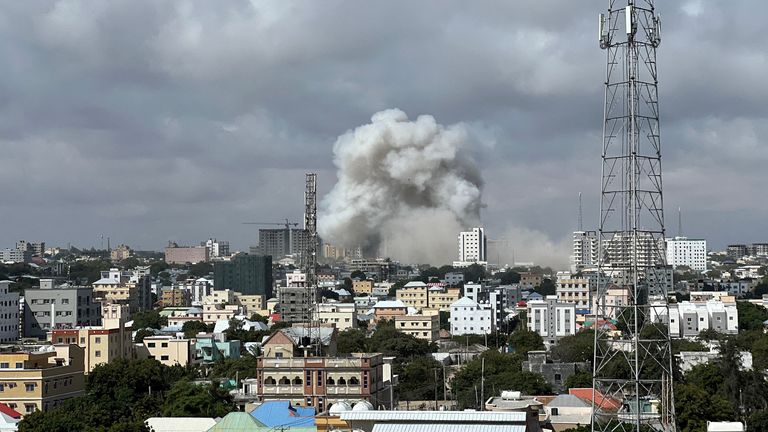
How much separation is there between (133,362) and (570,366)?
13.4 m

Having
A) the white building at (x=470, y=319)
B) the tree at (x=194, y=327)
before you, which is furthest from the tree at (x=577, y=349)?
the tree at (x=194, y=327)

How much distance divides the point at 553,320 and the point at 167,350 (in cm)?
2563

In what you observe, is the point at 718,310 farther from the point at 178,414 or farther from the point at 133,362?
the point at 178,414

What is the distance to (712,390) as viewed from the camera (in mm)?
37188

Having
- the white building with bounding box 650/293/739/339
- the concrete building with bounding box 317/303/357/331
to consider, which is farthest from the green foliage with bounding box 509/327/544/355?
the concrete building with bounding box 317/303/357/331

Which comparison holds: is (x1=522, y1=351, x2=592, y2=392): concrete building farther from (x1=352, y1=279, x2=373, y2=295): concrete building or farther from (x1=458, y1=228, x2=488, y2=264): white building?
(x1=458, y1=228, x2=488, y2=264): white building

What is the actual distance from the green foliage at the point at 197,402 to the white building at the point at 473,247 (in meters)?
92.2

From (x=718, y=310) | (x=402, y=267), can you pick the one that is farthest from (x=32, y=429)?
(x=402, y=267)

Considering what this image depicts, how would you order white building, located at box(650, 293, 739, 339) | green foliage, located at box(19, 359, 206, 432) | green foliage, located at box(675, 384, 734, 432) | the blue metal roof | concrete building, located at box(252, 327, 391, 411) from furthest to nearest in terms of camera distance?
white building, located at box(650, 293, 739, 339), concrete building, located at box(252, 327, 391, 411), green foliage, located at box(675, 384, 734, 432), green foliage, located at box(19, 359, 206, 432), the blue metal roof

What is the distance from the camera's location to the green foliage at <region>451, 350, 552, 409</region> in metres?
37.3

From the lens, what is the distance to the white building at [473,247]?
124812 millimetres

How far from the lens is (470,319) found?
2734 inches

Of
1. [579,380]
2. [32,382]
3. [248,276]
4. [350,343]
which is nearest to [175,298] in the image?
[248,276]

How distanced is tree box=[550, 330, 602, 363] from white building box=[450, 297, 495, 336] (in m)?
15.0
